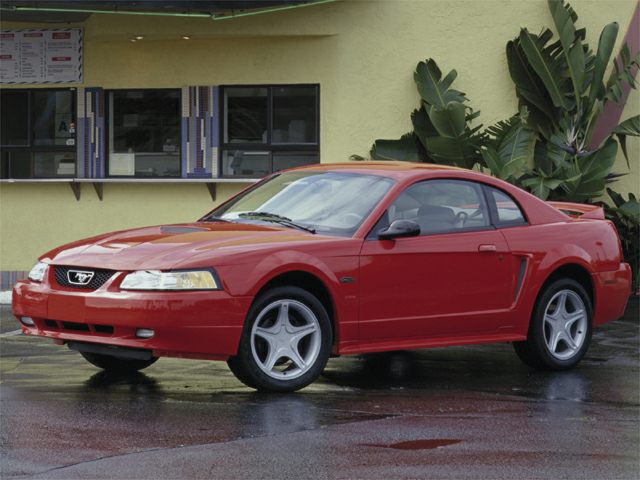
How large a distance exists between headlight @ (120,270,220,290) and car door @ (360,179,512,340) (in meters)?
1.19

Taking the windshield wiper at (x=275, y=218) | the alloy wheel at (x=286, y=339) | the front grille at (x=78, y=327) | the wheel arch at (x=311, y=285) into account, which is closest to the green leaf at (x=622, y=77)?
the windshield wiper at (x=275, y=218)

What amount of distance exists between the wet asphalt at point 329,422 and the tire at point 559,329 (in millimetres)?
151

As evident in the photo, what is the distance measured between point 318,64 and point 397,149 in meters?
1.55

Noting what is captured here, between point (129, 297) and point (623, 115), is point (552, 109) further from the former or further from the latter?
point (129, 297)

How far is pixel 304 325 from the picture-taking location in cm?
870

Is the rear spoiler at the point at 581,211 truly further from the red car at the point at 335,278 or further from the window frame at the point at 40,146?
the window frame at the point at 40,146

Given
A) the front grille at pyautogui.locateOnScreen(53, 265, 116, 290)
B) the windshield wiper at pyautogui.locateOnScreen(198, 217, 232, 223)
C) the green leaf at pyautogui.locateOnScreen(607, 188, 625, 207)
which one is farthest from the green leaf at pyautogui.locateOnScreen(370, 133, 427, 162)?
the front grille at pyautogui.locateOnScreen(53, 265, 116, 290)

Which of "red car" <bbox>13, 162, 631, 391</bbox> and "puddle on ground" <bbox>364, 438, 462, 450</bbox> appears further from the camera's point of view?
"red car" <bbox>13, 162, 631, 391</bbox>

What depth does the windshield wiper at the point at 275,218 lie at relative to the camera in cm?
919

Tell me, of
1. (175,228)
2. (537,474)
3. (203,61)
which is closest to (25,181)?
(203,61)

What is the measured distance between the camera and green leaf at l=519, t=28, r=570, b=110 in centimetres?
1719

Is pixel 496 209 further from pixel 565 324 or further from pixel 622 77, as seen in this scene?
pixel 622 77

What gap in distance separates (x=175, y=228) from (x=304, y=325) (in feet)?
3.90

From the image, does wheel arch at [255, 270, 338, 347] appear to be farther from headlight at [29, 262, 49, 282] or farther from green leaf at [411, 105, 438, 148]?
green leaf at [411, 105, 438, 148]
